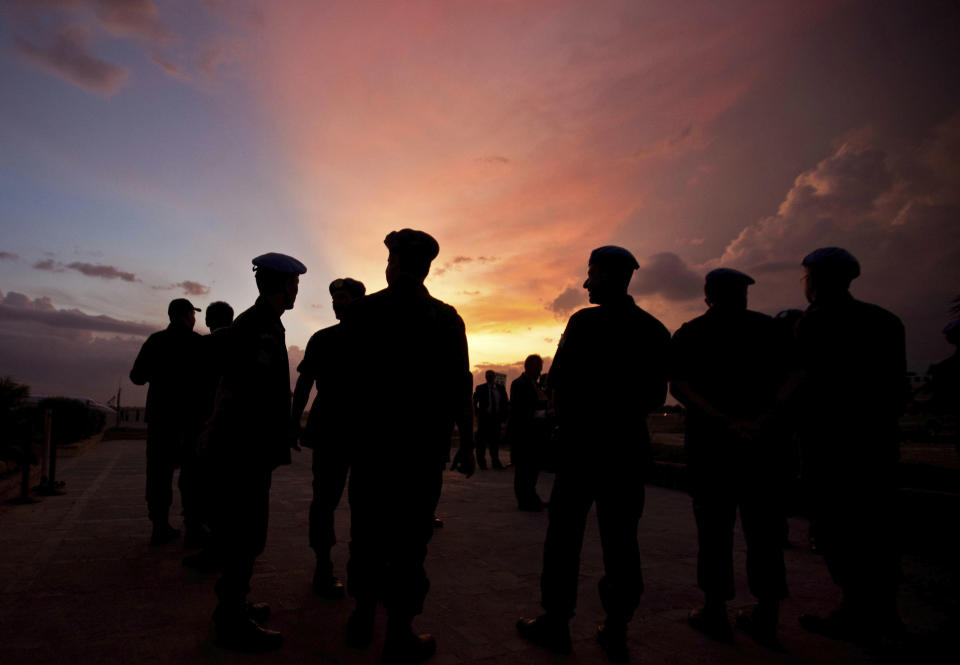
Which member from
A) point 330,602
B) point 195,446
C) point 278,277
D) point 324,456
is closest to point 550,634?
point 330,602

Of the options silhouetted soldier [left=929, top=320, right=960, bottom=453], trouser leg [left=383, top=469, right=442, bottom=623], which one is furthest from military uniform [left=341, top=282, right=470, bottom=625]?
silhouetted soldier [left=929, top=320, right=960, bottom=453]

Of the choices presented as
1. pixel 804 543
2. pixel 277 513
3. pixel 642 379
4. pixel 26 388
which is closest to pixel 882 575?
pixel 642 379

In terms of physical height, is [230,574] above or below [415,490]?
below

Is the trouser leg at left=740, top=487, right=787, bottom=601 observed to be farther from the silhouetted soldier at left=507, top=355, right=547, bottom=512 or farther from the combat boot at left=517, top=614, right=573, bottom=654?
the silhouetted soldier at left=507, top=355, right=547, bottom=512

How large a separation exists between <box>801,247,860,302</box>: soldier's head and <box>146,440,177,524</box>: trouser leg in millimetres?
5187

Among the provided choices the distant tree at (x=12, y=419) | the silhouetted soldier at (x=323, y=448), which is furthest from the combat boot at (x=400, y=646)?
the distant tree at (x=12, y=419)

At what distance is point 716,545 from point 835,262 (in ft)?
6.14

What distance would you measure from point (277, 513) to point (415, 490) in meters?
4.41

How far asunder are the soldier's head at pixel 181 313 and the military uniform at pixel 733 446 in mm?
4244

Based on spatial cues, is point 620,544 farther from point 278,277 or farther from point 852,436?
point 278,277

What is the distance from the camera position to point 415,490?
2.62m

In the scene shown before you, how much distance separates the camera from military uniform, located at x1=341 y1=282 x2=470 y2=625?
102 inches

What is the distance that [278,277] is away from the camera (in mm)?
3150

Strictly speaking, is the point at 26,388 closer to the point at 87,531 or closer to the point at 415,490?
the point at 87,531
